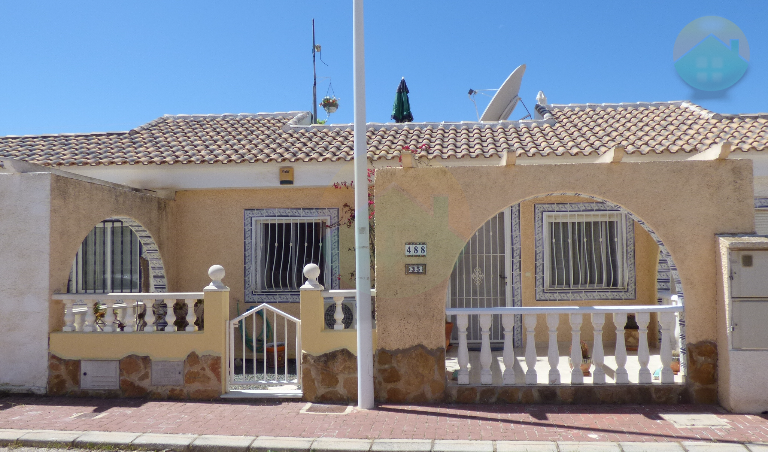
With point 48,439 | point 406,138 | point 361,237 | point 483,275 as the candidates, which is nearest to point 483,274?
point 483,275

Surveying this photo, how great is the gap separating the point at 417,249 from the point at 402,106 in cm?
859

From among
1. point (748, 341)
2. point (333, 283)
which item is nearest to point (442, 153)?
point (333, 283)

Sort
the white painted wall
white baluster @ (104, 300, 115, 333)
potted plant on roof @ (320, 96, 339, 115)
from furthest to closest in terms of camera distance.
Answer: potted plant on roof @ (320, 96, 339, 115), white baluster @ (104, 300, 115, 333), the white painted wall

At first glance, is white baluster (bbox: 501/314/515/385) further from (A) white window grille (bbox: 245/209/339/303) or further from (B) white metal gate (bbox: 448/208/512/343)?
(A) white window grille (bbox: 245/209/339/303)

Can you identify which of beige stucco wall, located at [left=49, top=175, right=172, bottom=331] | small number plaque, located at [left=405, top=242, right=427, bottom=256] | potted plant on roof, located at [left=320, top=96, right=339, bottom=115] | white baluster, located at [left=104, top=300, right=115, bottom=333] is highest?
potted plant on roof, located at [left=320, top=96, right=339, bottom=115]

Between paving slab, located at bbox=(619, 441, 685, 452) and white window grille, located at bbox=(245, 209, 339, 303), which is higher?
white window grille, located at bbox=(245, 209, 339, 303)

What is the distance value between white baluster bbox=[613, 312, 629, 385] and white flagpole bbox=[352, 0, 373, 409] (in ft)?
8.65

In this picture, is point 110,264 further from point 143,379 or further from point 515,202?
point 515,202

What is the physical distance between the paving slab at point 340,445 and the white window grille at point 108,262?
5.65 meters

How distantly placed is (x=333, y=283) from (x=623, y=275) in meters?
4.62

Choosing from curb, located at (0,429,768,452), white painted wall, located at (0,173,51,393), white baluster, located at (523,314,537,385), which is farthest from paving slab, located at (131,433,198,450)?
white baluster, located at (523,314,537,385)

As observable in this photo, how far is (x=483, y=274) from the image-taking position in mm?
9469

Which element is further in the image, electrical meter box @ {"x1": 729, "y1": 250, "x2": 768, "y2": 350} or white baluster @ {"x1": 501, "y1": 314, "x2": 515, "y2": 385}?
white baluster @ {"x1": 501, "y1": 314, "x2": 515, "y2": 385}

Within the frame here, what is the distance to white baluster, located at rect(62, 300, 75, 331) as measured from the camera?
6.57 metres
